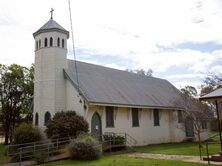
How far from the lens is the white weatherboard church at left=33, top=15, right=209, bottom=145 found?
23630mm

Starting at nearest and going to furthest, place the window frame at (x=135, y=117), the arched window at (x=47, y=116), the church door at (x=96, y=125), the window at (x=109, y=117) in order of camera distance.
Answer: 1. the church door at (x=96, y=125)
2. the arched window at (x=47, y=116)
3. the window at (x=109, y=117)
4. the window frame at (x=135, y=117)

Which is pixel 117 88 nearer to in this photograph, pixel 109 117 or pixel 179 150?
pixel 109 117

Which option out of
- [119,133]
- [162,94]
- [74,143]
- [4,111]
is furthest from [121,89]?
[4,111]

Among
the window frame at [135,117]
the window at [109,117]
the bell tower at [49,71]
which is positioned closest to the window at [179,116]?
the window frame at [135,117]

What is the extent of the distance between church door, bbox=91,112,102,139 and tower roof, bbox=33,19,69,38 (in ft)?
24.7

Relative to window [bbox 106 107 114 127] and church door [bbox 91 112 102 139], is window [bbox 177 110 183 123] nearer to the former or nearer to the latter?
window [bbox 106 107 114 127]

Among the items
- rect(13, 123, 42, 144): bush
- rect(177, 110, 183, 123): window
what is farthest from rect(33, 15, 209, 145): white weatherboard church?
rect(177, 110, 183, 123): window

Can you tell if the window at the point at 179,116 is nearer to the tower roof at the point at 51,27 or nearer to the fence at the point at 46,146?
the fence at the point at 46,146

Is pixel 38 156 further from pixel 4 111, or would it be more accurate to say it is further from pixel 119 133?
pixel 4 111

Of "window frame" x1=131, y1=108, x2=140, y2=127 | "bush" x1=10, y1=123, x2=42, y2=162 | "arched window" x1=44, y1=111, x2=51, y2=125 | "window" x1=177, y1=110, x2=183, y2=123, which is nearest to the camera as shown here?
"bush" x1=10, y1=123, x2=42, y2=162

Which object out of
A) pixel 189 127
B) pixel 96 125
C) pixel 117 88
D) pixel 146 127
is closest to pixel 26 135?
pixel 96 125

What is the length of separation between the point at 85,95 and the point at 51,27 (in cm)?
661

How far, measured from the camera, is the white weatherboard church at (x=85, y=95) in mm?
23630

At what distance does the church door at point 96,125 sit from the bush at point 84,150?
5.52 m
